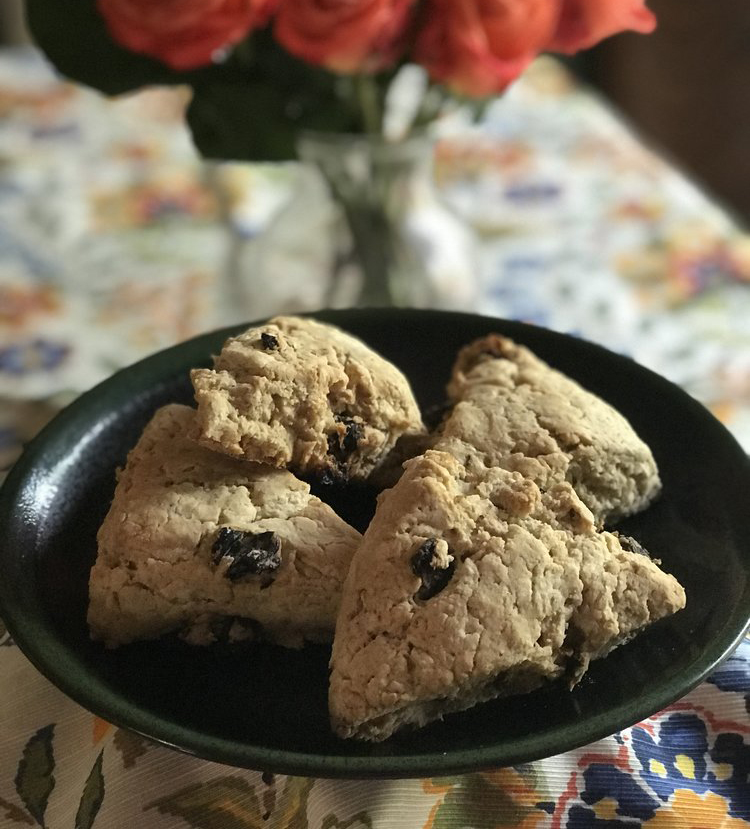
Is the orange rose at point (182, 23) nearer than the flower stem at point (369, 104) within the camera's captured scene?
Yes

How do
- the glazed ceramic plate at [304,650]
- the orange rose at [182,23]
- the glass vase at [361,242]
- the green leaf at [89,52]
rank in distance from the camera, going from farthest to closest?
the glass vase at [361,242] → the green leaf at [89,52] → the orange rose at [182,23] → the glazed ceramic plate at [304,650]

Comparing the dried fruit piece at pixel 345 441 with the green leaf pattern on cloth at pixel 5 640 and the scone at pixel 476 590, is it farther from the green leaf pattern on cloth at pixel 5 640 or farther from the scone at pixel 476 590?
the green leaf pattern on cloth at pixel 5 640

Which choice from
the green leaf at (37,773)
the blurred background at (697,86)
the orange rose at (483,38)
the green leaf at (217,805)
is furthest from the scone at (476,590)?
the blurred background at (697,86)

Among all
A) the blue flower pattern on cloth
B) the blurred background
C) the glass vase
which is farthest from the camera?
the blurred background

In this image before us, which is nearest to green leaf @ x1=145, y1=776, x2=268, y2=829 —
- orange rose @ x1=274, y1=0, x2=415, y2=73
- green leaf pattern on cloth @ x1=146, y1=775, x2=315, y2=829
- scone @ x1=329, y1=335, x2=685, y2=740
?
green leaf pattern on cloth @ x1=146, y1=775, x2=315, y2=829

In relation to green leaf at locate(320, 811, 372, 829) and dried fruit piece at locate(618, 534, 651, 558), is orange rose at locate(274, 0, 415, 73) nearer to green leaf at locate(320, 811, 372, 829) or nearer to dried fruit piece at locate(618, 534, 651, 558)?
dried fruit piece at locate(618, 534, 651, 558)

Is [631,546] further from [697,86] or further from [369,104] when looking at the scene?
[697,86]

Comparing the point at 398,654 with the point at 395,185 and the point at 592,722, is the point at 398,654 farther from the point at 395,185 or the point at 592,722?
the point at 395,185

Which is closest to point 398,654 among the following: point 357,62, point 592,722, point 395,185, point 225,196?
point 592,722
